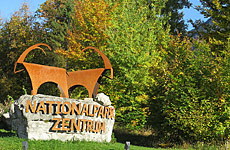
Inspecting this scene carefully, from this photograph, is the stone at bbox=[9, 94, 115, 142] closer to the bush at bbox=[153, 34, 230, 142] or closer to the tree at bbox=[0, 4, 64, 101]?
the bush at bbox=[153, 34, 230, 142]

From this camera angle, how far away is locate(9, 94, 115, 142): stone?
11906 mm

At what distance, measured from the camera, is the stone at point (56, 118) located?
11906 mm

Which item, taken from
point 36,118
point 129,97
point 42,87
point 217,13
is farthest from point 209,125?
point 42,87

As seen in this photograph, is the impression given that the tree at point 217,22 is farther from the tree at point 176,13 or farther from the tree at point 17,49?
the tree at point 17,49

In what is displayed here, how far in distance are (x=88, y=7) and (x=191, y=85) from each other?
12.1 m

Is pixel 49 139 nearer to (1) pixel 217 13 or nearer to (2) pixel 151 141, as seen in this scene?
(2) pixel 151 141

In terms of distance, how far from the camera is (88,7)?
25.2 meters

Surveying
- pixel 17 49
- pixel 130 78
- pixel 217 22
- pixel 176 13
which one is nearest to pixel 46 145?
pixel 130 78

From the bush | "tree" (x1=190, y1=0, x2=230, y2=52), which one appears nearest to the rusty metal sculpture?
the bush

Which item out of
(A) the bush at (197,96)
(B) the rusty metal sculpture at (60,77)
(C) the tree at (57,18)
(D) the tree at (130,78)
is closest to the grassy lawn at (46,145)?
(B) the rusty metal sculpture at (60,77)

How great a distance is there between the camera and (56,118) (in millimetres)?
12352

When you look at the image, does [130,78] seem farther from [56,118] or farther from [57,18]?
[57,18]

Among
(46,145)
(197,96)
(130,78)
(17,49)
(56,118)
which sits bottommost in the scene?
(46,145)

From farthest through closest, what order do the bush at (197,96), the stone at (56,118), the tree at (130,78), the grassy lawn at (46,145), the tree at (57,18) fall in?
the tree at (57,18)
the tree at (130,78)
the bush at (197,96)
the stone at (56,118)
the grassy lawn at (46,145)
